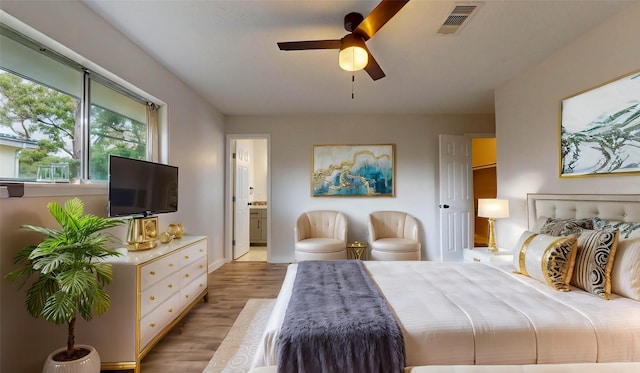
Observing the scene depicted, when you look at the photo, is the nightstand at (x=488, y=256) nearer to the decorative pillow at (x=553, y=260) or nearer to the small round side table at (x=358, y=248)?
the decorative pillow at (x=553, y=260)

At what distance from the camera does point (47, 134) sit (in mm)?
1814

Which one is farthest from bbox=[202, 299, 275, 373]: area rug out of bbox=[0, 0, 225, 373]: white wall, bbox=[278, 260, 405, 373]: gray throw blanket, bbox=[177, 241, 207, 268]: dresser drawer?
bbox=[0, 0, 225, 373]: white wall


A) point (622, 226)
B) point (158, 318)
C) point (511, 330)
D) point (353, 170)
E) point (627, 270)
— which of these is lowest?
point (158, 318)

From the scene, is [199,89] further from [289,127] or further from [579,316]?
[579,316]

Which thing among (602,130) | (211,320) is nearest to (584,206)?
(602,130)

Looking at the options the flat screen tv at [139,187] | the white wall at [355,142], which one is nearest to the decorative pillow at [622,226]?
the white wall at [355,142]

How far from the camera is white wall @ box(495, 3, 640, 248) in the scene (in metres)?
2.02

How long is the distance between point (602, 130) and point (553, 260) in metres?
1.23

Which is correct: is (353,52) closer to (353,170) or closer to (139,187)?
(139,187)

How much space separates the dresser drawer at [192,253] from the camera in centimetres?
243

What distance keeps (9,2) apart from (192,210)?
7.91ft

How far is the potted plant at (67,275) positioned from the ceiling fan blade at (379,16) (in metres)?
2.00

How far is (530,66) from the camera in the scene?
9.44 feet

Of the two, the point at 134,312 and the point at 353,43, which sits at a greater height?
the point at 353,43
